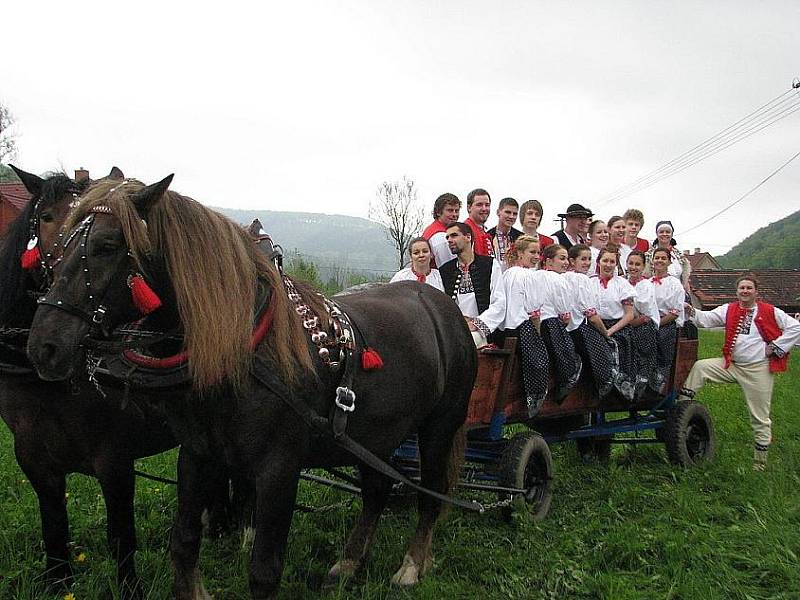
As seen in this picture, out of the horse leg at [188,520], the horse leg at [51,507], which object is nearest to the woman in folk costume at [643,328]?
the horse leg at [188,520]

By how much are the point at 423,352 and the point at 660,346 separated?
125 inches

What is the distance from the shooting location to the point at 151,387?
103 inches

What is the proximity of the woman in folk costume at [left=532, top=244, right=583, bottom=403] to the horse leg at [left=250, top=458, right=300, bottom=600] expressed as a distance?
8.94ft

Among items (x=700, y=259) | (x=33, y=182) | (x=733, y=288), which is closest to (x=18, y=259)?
(x=33, y=182)

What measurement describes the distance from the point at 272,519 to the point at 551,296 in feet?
10.1

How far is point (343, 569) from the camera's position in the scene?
3.77m

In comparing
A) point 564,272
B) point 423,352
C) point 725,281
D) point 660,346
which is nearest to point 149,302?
point 423,352

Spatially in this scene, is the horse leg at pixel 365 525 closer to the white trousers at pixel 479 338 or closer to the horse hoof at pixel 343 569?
the horse hoof at pixel 343 569

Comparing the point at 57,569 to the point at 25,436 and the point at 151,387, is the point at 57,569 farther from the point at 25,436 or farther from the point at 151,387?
the point at 151,387

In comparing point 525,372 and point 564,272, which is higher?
point 564,272

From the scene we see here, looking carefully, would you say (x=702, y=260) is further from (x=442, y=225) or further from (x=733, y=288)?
(x=442, y=225)

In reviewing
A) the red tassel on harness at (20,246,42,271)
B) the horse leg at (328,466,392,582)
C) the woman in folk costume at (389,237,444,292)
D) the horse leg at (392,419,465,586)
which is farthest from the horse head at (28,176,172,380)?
the woman in folk costume at (389,237,444,292)

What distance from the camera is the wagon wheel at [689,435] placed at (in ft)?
19.6

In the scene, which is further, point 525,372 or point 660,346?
point 660,346
